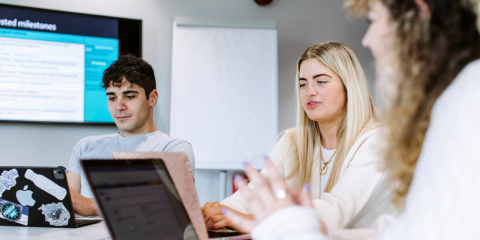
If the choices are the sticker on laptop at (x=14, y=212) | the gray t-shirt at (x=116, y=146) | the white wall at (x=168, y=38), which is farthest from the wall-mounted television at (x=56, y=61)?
the sticker on laptop at (x=14, y=212)

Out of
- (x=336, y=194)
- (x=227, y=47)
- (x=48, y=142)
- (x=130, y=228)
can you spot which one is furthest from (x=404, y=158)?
(x=48, y=142)

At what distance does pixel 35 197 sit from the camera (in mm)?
1124

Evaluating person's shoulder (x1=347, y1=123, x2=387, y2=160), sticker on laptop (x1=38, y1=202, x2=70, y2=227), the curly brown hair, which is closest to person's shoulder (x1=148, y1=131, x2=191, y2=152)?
sticker on laptop (x1=38, y1=202, x2=70, y2=227)

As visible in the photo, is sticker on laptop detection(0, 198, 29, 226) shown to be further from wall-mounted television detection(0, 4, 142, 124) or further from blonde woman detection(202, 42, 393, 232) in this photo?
wall-mounted television detection(0, 4, 142, 124)

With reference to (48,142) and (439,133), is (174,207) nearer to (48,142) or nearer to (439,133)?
(439,133)

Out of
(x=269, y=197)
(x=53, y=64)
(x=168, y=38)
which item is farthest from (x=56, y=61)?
(x=269, y=197)

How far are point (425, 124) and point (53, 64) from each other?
2.59m

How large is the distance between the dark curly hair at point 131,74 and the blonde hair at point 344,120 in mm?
811

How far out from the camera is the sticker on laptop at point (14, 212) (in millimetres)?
1158

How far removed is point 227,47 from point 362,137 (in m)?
1.66

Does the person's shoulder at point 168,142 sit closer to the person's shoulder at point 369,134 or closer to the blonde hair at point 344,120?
the blonde hair at point 344,120

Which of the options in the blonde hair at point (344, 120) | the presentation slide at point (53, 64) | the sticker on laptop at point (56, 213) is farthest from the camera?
the presentation slide at point (53, 64)

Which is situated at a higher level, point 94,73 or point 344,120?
point 94,73

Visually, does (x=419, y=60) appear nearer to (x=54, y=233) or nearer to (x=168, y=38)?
(x=54, y=233)
